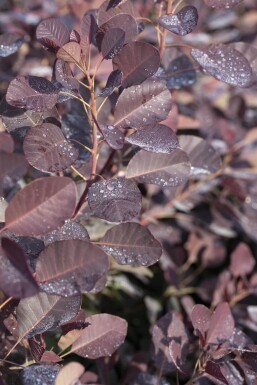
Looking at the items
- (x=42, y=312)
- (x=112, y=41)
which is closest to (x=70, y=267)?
(x=42, y=312)

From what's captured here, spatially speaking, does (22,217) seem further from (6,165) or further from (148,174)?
(148,174)

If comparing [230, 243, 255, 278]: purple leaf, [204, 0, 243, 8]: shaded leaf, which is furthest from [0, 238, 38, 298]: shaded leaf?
[230, 243, 255, 278]: purple leaf

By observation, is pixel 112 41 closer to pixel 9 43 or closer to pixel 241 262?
pixel 9 43

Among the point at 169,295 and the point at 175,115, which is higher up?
the point at 175,115

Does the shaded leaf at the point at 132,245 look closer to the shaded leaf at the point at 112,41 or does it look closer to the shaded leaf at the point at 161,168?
the shaded leaf at the point at 161,168

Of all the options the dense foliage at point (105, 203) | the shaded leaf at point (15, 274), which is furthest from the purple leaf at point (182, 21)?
the shaded leaf at point (15, 274)

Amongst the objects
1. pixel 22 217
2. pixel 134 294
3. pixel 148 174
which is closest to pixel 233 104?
pixel 134 294

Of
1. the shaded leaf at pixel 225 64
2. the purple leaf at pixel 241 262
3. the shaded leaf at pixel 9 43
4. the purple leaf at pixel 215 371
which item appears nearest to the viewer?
the purple leaf at pixel 215 371
